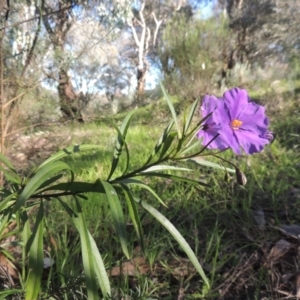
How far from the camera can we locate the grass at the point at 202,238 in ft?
4.50

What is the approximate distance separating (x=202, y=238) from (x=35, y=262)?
1099 millimetres

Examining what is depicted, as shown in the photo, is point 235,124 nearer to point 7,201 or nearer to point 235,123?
point 235,123

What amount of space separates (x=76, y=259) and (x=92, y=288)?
81 centimetres

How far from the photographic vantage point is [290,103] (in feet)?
16.1

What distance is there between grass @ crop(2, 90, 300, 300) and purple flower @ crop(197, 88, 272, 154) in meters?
0.17

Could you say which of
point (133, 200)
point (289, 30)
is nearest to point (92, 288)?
point (133, 200)

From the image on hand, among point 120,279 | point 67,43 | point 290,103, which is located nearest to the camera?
point 120,279

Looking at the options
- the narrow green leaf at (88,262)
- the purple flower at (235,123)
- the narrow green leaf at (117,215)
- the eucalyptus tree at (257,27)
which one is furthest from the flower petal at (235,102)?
the eucalyptus tree at (257,27)

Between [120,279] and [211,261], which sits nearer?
[120,279]

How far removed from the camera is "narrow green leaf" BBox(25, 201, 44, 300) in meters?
0.82

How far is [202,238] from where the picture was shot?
1795 mm

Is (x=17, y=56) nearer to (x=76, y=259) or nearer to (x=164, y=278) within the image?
(x=76, y=259)

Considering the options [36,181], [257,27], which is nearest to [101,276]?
[36,181]

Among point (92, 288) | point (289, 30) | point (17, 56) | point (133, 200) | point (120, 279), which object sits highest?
point (289, 30)
